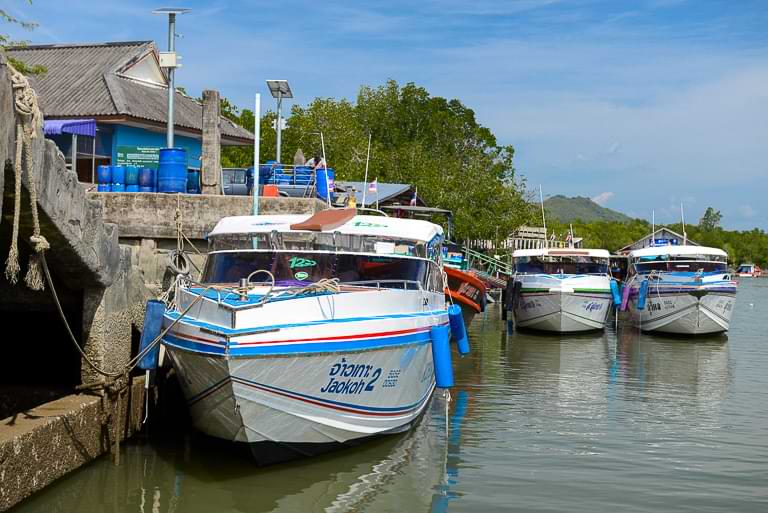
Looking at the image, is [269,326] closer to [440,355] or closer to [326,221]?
[440,355]

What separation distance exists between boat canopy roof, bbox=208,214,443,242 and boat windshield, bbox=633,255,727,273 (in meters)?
18.2

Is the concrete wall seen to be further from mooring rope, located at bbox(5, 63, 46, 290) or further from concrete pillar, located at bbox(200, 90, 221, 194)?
concrete pillar, located at bbox(200, 90, 221, 194)

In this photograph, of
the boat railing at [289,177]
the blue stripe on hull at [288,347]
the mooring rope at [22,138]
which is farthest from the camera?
the boat railing at [289,177]

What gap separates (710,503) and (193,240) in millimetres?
11945

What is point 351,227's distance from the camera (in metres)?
12.4

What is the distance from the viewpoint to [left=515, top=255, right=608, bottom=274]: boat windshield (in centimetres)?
2884

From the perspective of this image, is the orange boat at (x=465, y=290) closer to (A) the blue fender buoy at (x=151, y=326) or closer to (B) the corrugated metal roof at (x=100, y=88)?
(A) the blue fender buoy at (x=151, y=326)

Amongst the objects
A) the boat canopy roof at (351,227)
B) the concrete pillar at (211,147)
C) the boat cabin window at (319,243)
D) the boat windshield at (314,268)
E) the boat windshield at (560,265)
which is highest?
the concrete pillar at (211,147)

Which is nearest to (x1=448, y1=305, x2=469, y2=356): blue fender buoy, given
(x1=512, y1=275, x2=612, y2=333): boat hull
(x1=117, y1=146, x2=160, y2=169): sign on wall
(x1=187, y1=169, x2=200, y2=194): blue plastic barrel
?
(x1=187, y1=169, x2=200, y2=194): blue plastic barrel

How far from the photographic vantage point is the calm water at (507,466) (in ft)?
31.7

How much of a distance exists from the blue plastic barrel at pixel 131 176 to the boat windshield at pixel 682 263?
57.4 feet

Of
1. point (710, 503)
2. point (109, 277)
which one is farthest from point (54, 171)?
point (710, 503)

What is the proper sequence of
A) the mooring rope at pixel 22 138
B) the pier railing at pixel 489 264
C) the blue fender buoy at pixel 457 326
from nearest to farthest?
the mooring rope at pixel 22 138 < the blue fender buoy at pixel 457 326 < the pier railing at pixel 489 264

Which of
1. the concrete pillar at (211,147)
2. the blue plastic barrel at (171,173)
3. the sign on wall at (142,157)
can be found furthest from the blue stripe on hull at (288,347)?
the sign on wall at (142,157)
